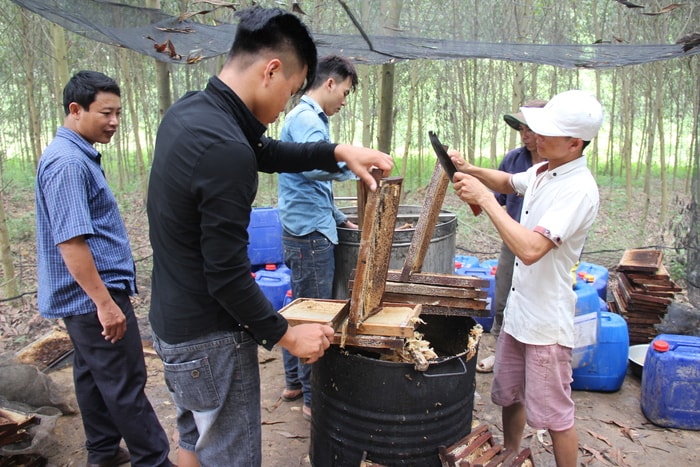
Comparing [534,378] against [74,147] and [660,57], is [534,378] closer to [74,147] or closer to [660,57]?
[74,147]

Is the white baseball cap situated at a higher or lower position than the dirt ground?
higher

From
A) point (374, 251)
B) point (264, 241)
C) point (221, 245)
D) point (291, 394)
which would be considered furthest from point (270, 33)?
point (264, 241)

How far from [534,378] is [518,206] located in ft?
6.57

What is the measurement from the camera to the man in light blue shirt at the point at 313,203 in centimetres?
336

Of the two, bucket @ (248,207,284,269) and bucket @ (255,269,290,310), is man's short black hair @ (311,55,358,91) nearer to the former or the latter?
bucket @ (255,269,290,310)

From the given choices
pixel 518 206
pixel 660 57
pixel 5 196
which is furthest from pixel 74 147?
pixel 5 196

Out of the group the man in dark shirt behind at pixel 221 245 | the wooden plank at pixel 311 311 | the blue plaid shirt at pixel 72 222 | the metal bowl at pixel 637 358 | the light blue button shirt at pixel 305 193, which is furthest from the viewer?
the metal bowl at pixel 637 358

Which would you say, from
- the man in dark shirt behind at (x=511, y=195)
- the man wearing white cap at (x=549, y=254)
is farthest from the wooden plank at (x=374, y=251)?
the man in dark shirt behind at (x=511, y=195)

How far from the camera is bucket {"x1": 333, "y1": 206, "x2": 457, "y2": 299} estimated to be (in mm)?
3801

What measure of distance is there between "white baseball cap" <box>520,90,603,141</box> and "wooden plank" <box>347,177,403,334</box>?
0.73 meters

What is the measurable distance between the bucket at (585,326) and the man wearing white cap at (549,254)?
1.33 metres

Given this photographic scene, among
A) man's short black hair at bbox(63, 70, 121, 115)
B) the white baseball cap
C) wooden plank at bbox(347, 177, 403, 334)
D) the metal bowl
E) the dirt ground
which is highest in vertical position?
man's short black hair at bbox(63, 70, 121, 115)

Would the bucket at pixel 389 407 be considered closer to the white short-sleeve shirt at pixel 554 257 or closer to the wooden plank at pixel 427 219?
the white short-sleeve shirt at pixel 554 257

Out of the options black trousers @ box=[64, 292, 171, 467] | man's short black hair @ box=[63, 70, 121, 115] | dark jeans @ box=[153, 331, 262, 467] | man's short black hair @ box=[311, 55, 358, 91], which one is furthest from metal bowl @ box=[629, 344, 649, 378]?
man's short black hair @ box=[63, 70, 121, 115]
